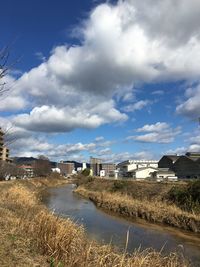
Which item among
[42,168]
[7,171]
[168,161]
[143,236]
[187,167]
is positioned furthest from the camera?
[42,168]

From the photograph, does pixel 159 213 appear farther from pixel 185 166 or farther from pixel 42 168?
pixel 42 168

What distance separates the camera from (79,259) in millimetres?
9391

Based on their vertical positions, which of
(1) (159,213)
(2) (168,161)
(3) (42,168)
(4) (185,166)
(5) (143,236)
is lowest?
(5) (143,236)

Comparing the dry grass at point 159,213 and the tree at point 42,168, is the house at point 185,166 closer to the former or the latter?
the tree at point 42,168

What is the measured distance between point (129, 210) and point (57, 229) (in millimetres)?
25633

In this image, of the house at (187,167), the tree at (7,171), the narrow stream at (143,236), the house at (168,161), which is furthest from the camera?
the house at (168,161)

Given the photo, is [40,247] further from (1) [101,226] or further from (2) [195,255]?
(1) [101,226]

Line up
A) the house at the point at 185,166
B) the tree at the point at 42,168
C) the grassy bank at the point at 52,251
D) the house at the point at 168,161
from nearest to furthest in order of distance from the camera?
the grassy bank at the point at 52,251, the house at the point at 185,166, the house at the point at 168,161, the tree at the point at 42,168

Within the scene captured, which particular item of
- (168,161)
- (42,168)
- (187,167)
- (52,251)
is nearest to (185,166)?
(187,167)

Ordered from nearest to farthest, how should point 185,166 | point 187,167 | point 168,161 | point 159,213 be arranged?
point 159,213 < point 187,167 < point 185,166 < point 168,161

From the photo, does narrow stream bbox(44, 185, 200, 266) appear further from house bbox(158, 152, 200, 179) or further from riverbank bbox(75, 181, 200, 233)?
house bbox(158, 152, 200, 179)

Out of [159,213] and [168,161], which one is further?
[168,161]

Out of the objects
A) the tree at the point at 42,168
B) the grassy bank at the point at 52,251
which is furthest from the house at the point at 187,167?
the grassy bank at the point at 52,251

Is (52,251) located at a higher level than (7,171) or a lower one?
lower
